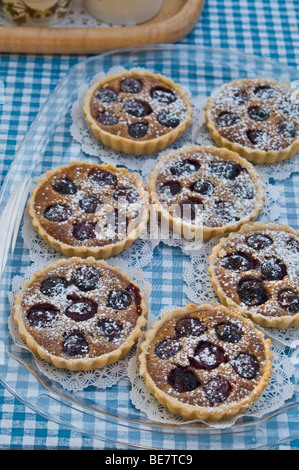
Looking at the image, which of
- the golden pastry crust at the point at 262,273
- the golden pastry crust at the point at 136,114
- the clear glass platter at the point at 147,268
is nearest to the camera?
the clear glass platter at the point at 147,268

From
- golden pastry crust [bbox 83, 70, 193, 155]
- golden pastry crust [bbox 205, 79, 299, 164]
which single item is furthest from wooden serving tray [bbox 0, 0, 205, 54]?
golden pastry crust [bbox 205, 79, 299, 164]

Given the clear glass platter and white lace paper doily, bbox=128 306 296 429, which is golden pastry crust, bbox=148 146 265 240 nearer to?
the clear glass platter

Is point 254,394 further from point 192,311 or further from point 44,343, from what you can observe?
point 44,343

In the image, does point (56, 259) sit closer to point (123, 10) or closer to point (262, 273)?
point (262, 273)

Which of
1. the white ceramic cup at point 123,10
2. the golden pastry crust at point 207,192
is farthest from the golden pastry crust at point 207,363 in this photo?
the white ceramic cup at point 123,10

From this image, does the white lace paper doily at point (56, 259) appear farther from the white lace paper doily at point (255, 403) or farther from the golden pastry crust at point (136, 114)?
the golden pastry crust at point (136, 114)

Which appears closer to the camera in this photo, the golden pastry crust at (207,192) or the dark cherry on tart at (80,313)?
the dark cherry on tart at (80,313)

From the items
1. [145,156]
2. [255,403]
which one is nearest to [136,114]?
[145,156]
